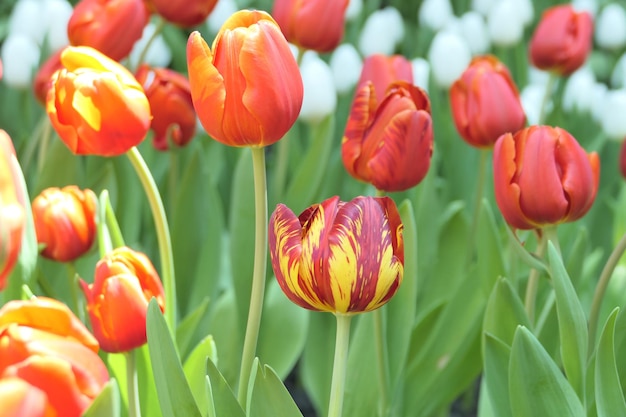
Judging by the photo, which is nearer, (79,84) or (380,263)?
(380,263)

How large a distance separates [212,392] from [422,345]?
0.56 m

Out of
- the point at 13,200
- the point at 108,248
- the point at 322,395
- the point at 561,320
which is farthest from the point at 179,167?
the point at 13,200

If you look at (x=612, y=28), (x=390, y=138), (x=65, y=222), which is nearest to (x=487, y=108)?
(x=390, y=138)

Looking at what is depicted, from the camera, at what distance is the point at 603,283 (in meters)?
0.88

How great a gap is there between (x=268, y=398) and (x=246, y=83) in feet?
0.83

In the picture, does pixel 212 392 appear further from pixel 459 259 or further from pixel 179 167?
pixel 179 167

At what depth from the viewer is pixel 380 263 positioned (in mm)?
665

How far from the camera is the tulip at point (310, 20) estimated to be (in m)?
1.26

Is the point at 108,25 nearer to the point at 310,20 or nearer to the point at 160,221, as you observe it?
the point at 310,20

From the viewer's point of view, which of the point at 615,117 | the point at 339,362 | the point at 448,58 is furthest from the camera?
the point at 448,58

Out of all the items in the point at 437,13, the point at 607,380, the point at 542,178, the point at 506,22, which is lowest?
the point at 437,13

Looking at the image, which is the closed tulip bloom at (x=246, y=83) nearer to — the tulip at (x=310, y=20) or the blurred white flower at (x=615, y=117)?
the tulip at (x=310, y=20)

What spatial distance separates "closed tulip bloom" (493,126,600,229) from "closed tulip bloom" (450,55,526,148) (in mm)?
232

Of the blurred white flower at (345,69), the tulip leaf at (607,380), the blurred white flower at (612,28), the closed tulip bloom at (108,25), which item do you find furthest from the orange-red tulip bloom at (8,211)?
the blurred white flower at (612,28)
